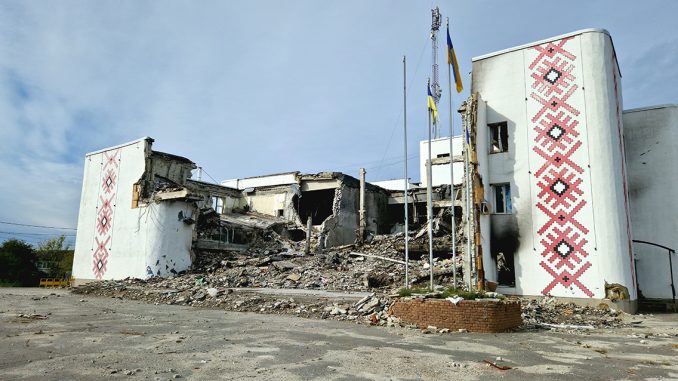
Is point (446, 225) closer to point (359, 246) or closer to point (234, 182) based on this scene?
point (359, 246)

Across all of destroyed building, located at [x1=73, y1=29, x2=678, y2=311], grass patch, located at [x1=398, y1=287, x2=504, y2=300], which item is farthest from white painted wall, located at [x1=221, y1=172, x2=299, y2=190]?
grass patch, located at [x1=398, y1=287, x2=504, y2=300]

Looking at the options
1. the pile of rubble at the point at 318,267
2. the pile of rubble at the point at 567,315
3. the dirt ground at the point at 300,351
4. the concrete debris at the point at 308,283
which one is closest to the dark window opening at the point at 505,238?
the concrete debris at the point at 308,283

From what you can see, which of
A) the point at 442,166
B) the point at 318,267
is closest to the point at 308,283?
the point at 318,267

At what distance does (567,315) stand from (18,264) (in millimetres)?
37194

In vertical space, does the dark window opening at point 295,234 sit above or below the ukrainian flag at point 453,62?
below

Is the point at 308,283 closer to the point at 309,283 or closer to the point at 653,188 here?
the point at 309,283

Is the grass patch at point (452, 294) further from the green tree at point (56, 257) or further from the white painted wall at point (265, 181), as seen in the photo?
the green tree at point (56, 257)

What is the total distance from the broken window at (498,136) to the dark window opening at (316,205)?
59.3 feet

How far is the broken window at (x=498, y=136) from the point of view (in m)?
18.4

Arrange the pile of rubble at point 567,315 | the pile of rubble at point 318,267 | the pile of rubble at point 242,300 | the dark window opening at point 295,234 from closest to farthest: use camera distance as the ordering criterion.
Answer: the pile of rubble at point 567,315, the pile of rubble at point 242,300, the pile of rubble at point 318,267, the dark window opening at point 295,234

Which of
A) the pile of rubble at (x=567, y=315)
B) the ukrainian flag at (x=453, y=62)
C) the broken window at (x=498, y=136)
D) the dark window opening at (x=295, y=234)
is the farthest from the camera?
the dark window opening at (x=295, y=234)

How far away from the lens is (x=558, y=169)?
16516 millimetres

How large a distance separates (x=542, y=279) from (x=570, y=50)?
29.4 feet

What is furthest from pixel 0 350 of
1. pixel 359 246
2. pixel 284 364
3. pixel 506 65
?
pixel 359 246
